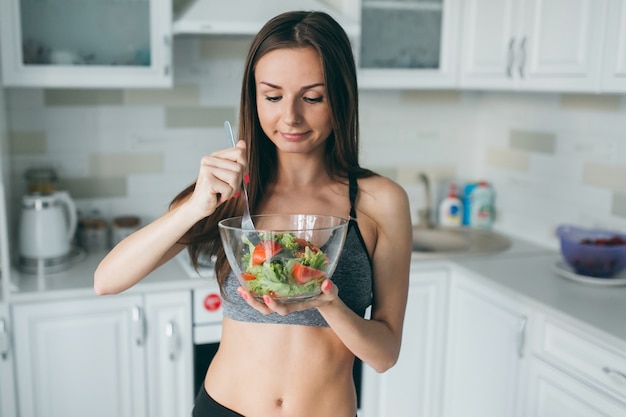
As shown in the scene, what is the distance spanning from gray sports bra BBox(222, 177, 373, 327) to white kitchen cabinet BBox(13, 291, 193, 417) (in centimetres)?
89

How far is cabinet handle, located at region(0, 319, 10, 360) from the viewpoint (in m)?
2.06

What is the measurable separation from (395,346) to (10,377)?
135 centimetres

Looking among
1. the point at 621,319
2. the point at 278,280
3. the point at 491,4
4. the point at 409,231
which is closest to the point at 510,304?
the point at 621,319

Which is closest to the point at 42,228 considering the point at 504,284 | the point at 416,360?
the point at 416,360

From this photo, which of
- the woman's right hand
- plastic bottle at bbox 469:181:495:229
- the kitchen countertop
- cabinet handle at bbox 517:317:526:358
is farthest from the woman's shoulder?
plastic bottle at bbox 469:181:495:229

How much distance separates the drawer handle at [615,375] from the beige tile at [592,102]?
3.21 feet

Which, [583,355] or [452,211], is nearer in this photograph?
[583,355]

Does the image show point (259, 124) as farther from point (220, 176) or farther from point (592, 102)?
point (592, 102)

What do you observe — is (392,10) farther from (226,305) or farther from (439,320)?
(226,305)

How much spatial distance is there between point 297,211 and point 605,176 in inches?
56.3

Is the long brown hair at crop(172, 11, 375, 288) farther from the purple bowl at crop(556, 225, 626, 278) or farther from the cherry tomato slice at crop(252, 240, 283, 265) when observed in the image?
the purple bowl at crop(556, 225, 626, 278)

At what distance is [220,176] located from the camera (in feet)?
3.84

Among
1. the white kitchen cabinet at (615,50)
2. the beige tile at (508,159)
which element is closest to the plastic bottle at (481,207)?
the beige tile at (508,159)

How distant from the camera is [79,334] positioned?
214 centimetres
